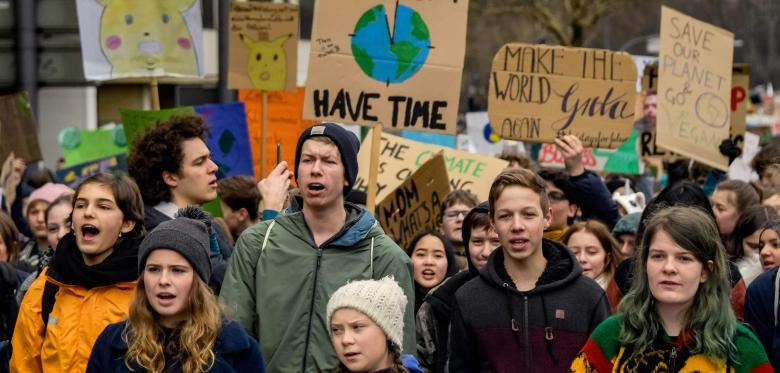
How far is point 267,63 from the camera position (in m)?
10.6

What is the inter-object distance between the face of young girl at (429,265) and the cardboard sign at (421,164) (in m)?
2.39

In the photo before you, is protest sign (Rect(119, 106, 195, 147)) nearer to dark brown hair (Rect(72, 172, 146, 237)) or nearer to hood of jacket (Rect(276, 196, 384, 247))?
dark brown hair (Rect(72, 172, 146, 237))

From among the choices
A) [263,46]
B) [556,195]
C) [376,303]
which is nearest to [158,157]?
[376,303]

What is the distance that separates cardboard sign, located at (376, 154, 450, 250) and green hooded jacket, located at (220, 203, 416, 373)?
122 inches

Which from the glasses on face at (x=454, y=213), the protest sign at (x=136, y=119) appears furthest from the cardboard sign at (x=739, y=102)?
the protest sign at (x=136, y=119)

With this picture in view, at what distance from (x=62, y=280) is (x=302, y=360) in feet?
3.13

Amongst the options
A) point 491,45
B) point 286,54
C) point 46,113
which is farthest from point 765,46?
point 286,54

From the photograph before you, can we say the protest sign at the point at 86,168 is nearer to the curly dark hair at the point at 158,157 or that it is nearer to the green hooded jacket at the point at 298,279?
the curly dark hair at the point at 158,157

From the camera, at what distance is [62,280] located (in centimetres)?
536

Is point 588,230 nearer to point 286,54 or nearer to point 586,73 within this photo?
point 586,73

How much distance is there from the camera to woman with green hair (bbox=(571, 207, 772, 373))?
4.48 metres

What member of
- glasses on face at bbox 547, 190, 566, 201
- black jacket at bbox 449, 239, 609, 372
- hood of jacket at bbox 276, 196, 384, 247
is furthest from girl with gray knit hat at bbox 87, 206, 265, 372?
glasses on face at bbox 547, 190, 566, 201

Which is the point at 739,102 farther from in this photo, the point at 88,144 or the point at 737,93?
the point at 88,144

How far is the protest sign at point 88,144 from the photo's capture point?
15078 millimetres
